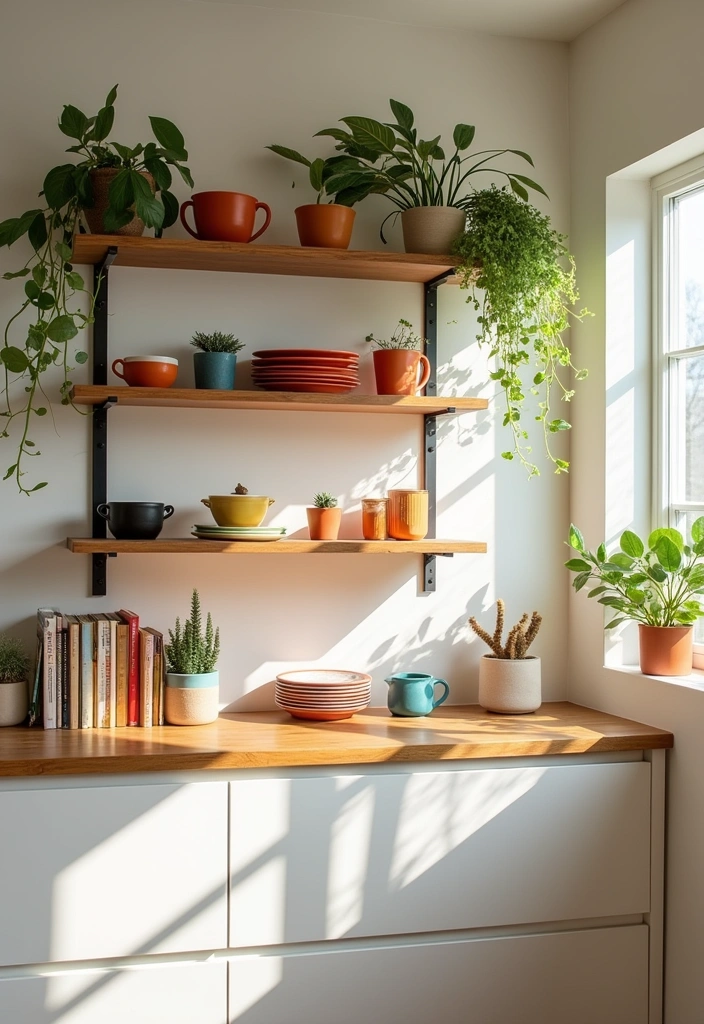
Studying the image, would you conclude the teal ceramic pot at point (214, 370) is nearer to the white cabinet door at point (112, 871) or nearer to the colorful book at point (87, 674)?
the colorful book at point (87, 674)

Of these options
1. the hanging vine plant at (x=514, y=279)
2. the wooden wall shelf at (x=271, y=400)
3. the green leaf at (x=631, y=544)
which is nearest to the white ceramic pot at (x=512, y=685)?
the green leaf at (x=631, y=544)

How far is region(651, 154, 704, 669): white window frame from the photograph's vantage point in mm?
2859

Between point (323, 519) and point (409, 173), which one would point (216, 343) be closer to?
point (323, 519)

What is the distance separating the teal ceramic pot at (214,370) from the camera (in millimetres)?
2652

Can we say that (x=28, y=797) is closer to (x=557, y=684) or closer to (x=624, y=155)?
(x=557, y=684)

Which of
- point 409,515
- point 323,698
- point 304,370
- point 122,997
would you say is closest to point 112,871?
point 122,997

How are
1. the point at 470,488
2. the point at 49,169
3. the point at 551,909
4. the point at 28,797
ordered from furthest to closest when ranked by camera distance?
the point at 470,488
the point at 49,169
the point at 551,909
the point at 28,797

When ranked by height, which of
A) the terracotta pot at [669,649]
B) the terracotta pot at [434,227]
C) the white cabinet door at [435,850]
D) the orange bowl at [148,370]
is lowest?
the white cabinet door at [435,850]

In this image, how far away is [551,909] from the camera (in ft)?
8.20

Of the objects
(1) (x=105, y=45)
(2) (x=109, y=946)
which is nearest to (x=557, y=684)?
(2) (x=109, y=946)

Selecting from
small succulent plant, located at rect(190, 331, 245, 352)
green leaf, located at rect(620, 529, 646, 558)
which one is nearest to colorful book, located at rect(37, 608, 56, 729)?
small succulent plant, located at rect(190, 331, 245, 352)

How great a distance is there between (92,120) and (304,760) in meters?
1.54

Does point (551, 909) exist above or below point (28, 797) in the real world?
below

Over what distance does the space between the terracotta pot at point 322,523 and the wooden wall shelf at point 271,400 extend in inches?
10.3
